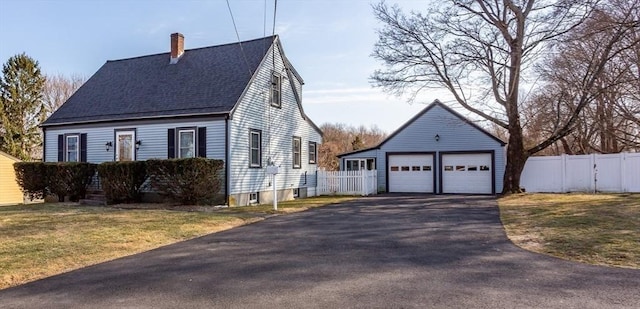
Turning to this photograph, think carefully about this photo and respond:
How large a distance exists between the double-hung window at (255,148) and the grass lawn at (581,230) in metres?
9.09

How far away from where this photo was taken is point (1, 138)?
3003 cm

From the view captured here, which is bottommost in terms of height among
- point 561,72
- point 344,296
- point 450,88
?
point 344,296

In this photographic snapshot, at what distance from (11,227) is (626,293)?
1148cm

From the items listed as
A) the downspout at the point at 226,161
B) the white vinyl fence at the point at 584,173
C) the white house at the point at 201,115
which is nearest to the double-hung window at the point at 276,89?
the white house at the point at 201,115

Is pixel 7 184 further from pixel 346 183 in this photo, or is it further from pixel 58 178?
pixel 346 183

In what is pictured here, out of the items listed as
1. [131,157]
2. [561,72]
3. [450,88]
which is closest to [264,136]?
[131,157]

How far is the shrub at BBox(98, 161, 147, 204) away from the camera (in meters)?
15.5

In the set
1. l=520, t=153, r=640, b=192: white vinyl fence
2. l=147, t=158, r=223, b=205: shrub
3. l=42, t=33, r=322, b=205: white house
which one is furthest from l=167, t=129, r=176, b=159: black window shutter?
l=520, t=153, r=640, b=192: white vinyl fence

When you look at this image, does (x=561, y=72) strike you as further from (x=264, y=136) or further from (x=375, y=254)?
(x=375, y=254)

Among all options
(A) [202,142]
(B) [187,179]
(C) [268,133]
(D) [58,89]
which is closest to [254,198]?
(C) [268,133]

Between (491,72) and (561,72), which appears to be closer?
(491,72)

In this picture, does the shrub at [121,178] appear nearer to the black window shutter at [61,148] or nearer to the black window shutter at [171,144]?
the black window shutter at [171,144]

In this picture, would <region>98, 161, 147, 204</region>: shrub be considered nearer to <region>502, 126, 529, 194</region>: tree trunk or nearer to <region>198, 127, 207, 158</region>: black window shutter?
<region>198, 127, 207, 158</region>: black window shutter

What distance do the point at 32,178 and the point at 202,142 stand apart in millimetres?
7135
